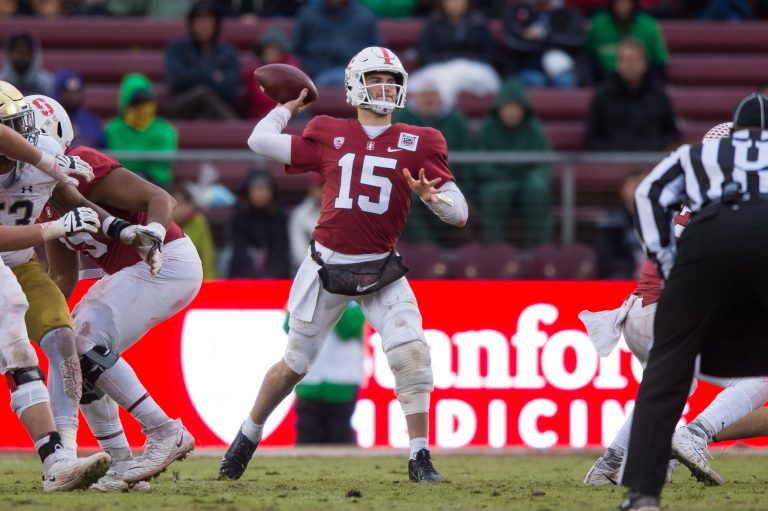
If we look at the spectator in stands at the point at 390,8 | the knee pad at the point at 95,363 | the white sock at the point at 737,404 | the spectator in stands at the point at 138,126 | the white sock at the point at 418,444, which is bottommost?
Answer: the white sock at the point at 418,444

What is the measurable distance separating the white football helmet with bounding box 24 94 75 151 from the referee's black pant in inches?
126

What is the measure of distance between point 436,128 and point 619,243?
1.77 meters

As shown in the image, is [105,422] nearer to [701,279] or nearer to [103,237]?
[103,237]

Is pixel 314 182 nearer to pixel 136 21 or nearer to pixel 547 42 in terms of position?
pixel 547 42

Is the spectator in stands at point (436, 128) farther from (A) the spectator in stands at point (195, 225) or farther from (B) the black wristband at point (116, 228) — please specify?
(B) the black wristband at point (116, 228)

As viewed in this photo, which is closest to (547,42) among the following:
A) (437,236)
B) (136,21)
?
(437,236)

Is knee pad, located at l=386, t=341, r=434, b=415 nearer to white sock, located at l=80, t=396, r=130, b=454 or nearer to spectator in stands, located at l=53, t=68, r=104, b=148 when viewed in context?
white sock, located at l=80, t=396, r=130, b=454

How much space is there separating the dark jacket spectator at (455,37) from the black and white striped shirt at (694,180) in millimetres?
8420

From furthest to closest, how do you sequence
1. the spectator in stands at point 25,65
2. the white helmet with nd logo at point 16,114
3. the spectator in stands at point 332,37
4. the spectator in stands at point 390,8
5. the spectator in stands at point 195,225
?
the spectator in stands at point 390,8 < the spectator in stands at point 332,37 < the spectator in stands at point 25,65 < the spectator in stands at point 195,225 < the white helmet with nd logo at point 16,114

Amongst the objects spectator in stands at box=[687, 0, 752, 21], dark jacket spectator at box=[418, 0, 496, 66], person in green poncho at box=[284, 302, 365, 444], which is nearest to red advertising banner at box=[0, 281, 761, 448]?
person in green poncho at box=[284, 302, 365, 444]

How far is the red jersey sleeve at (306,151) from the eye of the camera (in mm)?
7605

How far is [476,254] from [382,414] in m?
1.82

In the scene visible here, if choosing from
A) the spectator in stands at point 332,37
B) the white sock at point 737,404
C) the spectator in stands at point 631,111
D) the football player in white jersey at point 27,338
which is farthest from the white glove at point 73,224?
the spectator in stands at point 332,37

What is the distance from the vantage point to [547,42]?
14.6 meters
